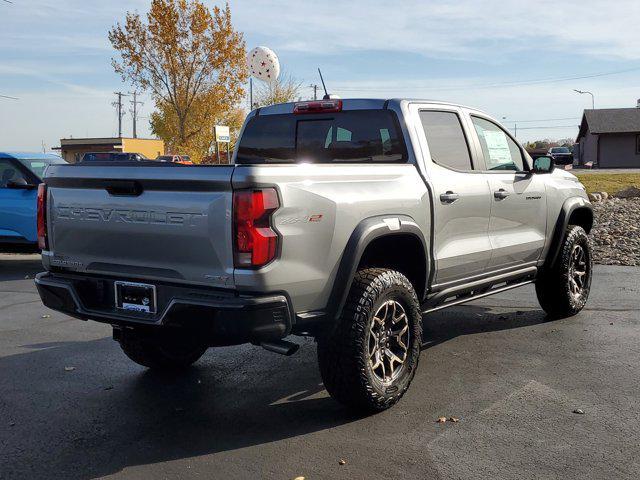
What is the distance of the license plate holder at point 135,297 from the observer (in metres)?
4.03

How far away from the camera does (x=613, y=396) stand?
4.73 m

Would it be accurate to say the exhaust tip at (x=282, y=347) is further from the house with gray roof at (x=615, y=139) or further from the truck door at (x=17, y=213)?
the house with gray roof at (x=615, y=139)

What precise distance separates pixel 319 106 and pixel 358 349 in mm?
2062

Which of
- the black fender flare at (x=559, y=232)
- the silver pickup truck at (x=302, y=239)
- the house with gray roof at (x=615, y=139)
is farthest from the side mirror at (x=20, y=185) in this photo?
the house with gray roof at (x=615, y=139)

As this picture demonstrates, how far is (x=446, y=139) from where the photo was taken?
5488 millimetres

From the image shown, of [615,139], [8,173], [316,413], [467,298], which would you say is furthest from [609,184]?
[615,139]

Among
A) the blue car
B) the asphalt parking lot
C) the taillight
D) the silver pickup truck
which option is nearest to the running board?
the silver pickup truck

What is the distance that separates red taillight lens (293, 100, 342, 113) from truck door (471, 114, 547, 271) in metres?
1.24

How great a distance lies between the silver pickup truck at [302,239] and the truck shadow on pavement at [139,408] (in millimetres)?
332

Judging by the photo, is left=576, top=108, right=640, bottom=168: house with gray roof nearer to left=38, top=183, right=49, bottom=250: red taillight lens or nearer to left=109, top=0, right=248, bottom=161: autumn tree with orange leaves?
left=109, top=0, right=248, bottom=161: autumn tree with orange leaves

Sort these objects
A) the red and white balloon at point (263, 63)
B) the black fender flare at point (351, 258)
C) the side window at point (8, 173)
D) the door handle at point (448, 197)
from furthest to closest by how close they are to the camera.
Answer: the red and white balloon at point (263, 63) → the side window at point (8, 173) → the door handle at point (448, 197) → the black fender flare at point (351, 258)

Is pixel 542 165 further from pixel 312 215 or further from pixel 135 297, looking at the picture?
pixel 135 297

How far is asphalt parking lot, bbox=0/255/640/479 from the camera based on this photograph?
147 inches

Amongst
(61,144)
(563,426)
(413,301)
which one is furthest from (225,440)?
(61,144)
